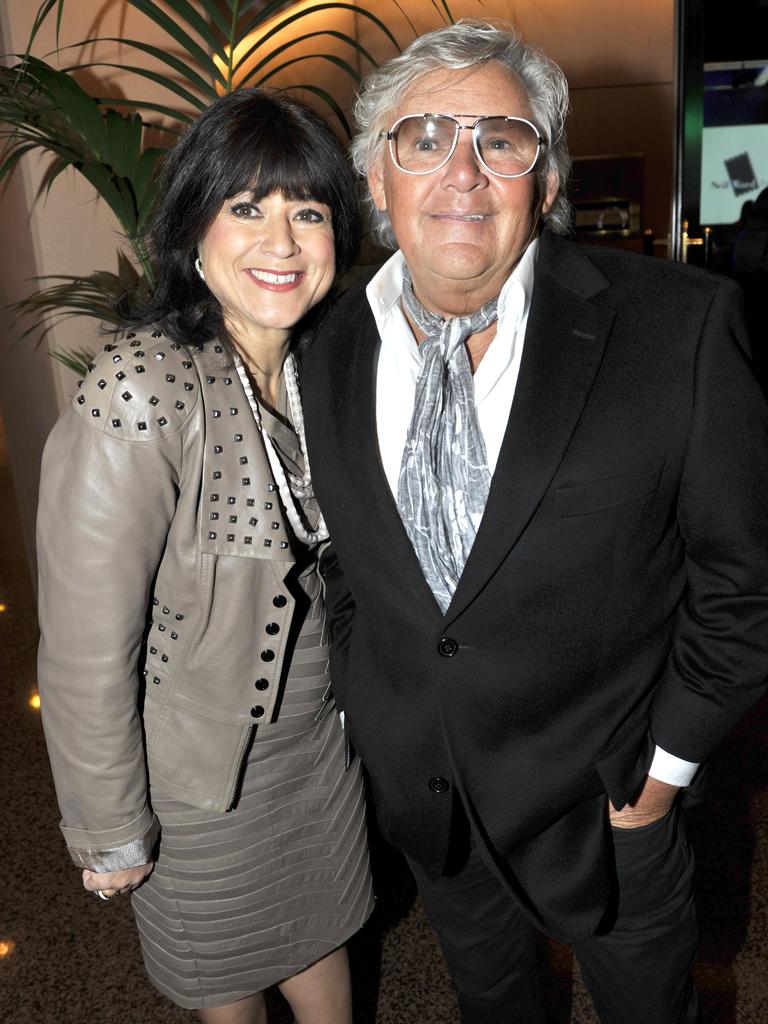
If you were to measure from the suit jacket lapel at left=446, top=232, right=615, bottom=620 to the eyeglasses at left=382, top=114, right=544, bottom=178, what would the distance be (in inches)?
8.6

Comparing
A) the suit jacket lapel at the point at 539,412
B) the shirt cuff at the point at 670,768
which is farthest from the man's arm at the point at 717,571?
the suit jacket lapel at the point at 539,412

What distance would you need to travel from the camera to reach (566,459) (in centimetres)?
140

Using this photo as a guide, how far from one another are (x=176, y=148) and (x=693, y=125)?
13.0ft

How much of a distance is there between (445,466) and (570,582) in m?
0.25

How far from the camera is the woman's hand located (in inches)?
63.8

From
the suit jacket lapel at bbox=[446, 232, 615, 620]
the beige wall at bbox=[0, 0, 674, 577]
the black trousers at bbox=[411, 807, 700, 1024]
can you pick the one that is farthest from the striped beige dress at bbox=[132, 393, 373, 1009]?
the beige wall at bbox=[0, 0, 674, 577]

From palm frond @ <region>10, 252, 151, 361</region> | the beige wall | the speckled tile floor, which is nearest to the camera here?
the speckled tile floor

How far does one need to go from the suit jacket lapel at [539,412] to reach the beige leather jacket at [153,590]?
1.11 ft

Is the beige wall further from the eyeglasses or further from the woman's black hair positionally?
the eyeglasses

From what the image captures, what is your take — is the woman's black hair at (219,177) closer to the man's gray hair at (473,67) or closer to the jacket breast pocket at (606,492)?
the man's gray hair at (473,67)

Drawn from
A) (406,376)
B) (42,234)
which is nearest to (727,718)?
(406,376)

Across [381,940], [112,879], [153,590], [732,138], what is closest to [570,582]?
[153,590]

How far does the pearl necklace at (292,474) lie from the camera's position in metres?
1.59

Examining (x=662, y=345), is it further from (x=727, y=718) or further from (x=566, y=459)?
(x=727, y=718)
